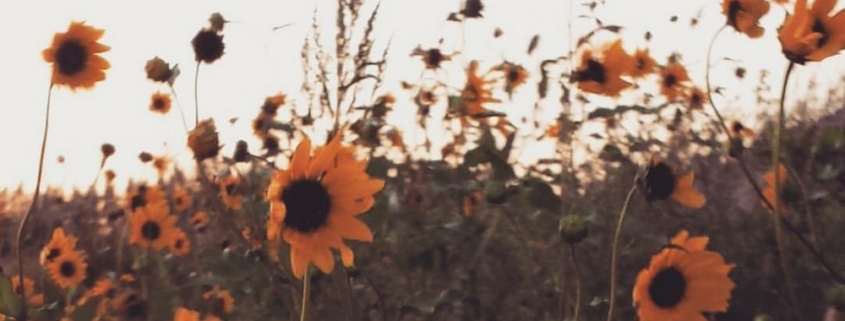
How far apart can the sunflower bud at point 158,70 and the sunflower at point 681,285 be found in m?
0.61

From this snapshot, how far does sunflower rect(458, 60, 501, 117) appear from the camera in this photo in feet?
6.03

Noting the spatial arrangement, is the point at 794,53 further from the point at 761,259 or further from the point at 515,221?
the point at 761,259

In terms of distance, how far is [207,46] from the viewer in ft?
4.56

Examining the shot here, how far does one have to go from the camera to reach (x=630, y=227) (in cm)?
206

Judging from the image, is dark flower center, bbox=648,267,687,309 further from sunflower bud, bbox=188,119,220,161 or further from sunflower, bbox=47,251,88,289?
sunflower, bbox=47,251,88,289

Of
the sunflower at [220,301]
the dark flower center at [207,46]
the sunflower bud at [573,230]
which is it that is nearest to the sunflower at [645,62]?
the sunflower at [220,301]

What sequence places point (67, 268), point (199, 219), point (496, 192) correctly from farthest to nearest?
1. point (199, 219)
2. point (67, 268)
3. point (496, 192)

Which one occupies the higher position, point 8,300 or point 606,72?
point 606,72

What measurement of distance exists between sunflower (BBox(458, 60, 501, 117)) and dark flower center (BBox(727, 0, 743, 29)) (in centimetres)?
64

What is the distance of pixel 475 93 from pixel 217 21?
663mm

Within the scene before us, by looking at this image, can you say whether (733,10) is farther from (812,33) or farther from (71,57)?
(71,57)

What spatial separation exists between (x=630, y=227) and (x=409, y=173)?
417mm

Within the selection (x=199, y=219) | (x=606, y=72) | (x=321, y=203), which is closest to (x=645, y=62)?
(x=606, y=72)

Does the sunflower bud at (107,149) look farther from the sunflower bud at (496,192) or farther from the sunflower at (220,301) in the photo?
the sunflower bud at (496,192)
